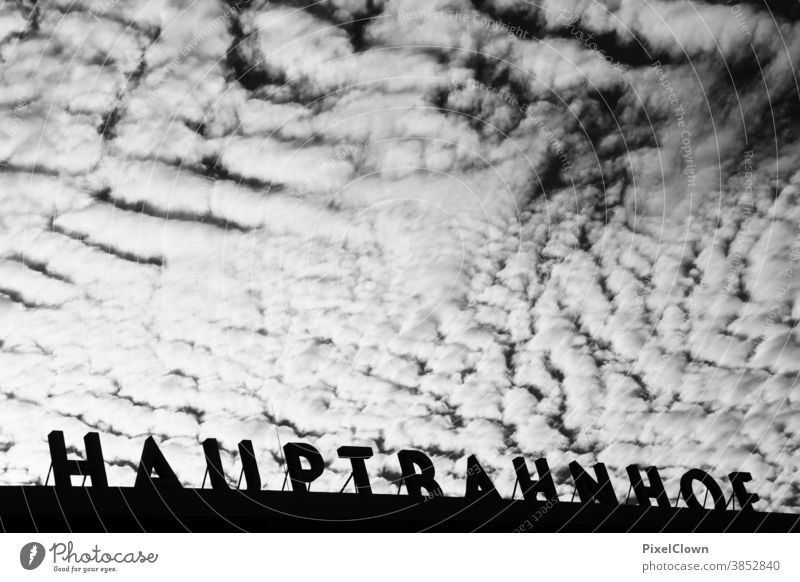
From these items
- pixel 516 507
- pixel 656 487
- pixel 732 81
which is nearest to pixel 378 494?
pixel 516 507

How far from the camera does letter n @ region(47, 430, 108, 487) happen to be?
76.6 ft

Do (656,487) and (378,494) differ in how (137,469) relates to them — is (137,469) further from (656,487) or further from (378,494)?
(656,487)

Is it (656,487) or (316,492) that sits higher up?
(316,492)

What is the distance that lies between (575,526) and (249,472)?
17729 millimetres
